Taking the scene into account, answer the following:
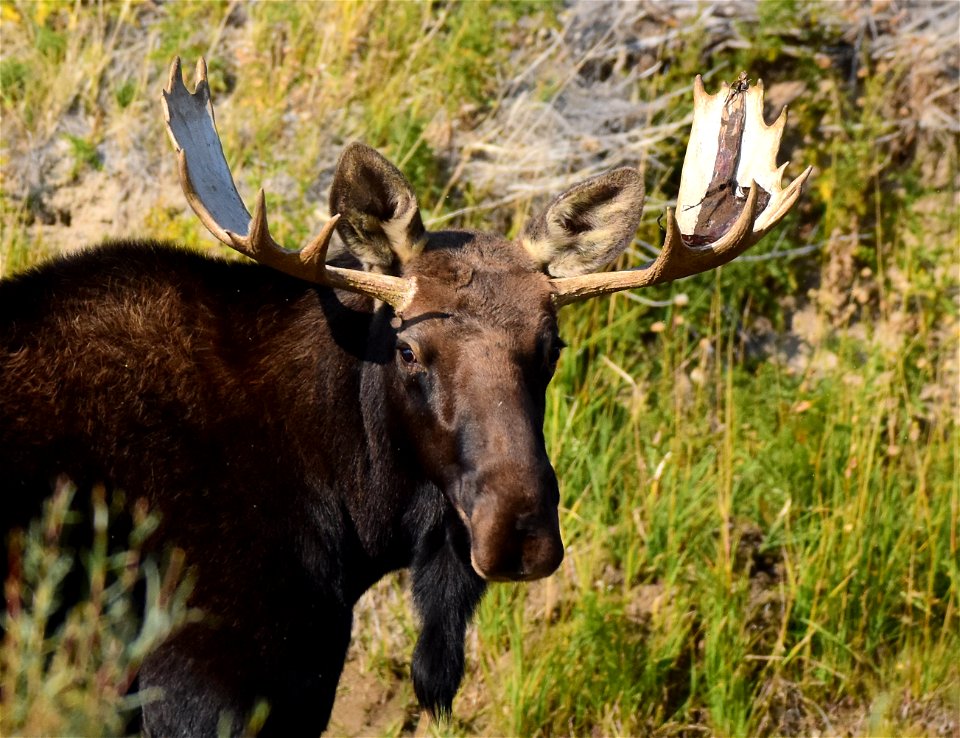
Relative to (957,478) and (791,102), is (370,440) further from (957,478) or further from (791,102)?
(791,102)

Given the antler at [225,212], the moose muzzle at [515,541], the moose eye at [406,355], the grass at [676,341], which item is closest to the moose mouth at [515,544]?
the moose muzzle at [515,541]

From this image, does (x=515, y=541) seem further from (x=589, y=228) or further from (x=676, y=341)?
(x=676, y=341)

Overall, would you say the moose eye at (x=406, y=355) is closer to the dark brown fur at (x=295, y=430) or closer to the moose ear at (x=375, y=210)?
the dark brown fur at (x=295, y=430)

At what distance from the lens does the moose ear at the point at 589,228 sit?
4375mm

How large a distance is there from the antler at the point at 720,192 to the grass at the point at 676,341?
1706mm

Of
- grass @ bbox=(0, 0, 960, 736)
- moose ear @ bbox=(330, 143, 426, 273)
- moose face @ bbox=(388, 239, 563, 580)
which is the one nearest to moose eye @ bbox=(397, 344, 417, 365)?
moose face @ bbox=(388, 239, 563, 580)

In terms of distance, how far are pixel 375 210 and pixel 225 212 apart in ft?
1.58

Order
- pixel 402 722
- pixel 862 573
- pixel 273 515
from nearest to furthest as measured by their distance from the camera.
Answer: pixel 273 515
pixel 402 722
pixel 862 573

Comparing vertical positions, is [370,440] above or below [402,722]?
above

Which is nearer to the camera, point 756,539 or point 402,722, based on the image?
point 402,722

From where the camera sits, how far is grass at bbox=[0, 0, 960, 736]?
597cm

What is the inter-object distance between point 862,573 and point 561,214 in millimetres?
2791

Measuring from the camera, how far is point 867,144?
308 inches

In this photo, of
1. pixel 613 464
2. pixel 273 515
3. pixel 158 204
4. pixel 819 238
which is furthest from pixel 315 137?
pixel 273 515
